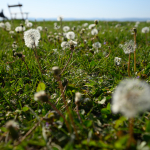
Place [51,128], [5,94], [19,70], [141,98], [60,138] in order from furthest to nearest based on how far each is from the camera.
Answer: [19,70] < [5,94] < [51,128] < [60,138] < [141,98]

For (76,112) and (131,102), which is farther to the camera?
(76,112)

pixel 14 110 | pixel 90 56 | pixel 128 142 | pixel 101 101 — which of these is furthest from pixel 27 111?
pixel 90 56

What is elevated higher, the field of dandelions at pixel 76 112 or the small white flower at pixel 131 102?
the small white flower at pixel 131 102

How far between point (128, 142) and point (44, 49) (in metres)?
2.51

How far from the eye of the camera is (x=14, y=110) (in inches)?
50.6

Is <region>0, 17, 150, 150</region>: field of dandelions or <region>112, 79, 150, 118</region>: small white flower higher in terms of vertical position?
<region>112, 79, 150, 118</region>: small white flower

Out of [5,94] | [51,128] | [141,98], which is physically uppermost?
[141,98]

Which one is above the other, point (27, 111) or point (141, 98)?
point (141, 98)

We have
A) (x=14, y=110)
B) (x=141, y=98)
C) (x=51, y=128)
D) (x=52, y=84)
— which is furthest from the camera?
(x=52, y=84)

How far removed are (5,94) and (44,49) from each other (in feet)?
5.45

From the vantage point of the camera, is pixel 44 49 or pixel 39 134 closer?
pixel 39 134

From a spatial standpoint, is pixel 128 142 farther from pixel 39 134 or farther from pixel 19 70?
pixel 19 70

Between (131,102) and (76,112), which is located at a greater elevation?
(131,102)

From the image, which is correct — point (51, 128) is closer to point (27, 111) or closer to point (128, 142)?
point (27, 111)
